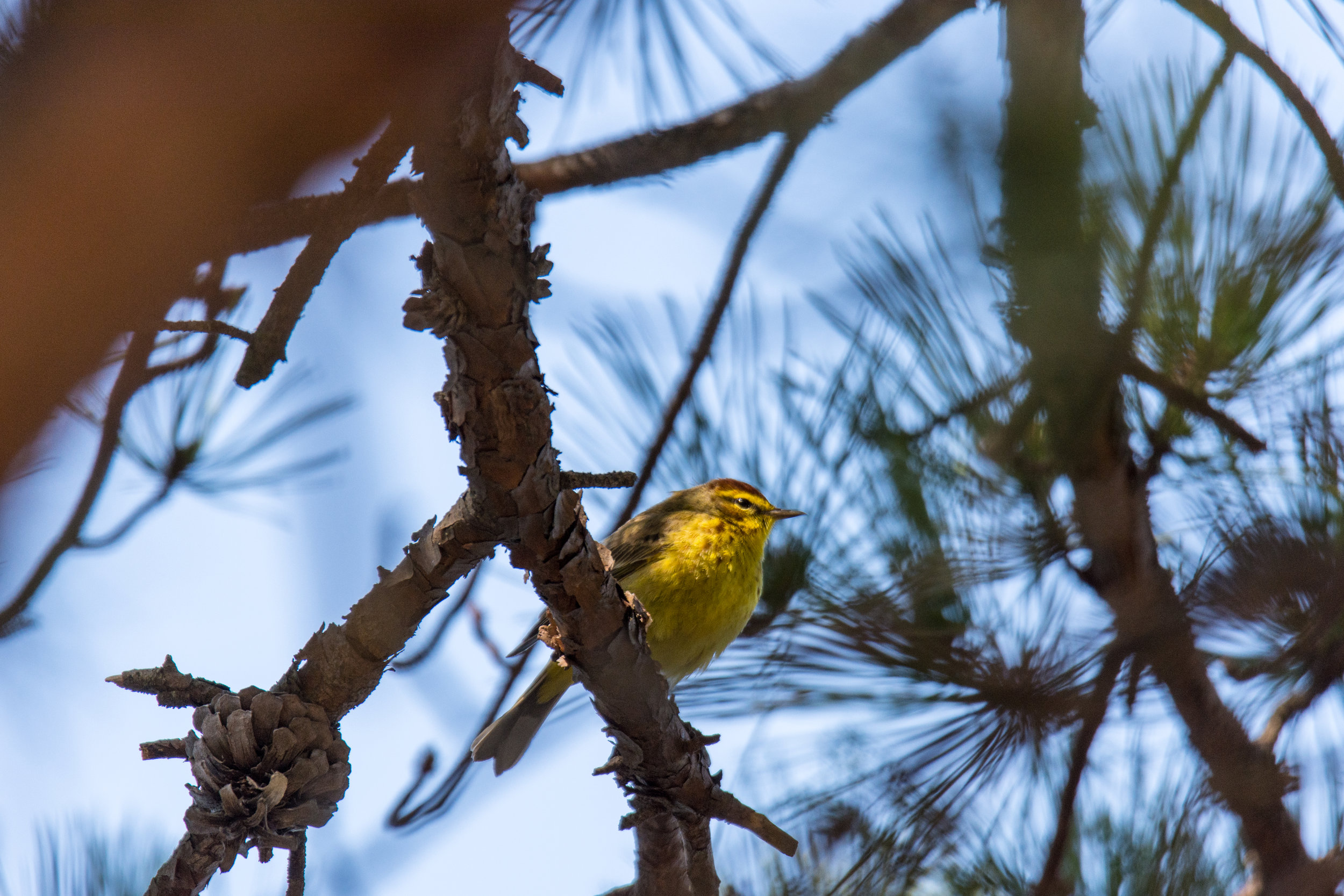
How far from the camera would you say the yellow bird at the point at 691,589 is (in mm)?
3715

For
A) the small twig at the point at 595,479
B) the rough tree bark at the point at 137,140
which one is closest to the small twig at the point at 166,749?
the small twig at the point at 595,479

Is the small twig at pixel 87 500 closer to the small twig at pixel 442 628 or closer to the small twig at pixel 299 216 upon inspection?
the small twig at pixel 299 216

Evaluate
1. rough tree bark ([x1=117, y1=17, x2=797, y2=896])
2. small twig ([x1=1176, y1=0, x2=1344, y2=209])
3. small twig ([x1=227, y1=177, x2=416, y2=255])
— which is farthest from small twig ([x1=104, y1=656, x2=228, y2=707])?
small twig ([x1=1176, y1=0, x2=1344, y2=209])

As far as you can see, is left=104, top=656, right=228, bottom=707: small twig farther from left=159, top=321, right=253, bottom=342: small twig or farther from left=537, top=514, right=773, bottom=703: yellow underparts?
left=537, top=514, right=773, bottom=703: yellow underparts

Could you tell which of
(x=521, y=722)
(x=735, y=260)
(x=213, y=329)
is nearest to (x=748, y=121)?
(x=735, y=260)

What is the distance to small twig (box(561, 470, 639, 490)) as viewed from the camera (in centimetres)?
Answer: 183

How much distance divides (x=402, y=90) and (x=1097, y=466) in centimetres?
218

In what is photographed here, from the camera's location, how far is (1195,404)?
2404 mm

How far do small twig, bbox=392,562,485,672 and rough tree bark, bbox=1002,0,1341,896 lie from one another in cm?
179

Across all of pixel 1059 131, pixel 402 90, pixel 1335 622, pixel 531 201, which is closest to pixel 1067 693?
pixel 1335 622

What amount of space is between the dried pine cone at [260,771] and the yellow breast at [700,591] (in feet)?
5.69

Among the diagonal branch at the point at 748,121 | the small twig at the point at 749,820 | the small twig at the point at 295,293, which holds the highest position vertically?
the diagonal branch at the point at 748,121

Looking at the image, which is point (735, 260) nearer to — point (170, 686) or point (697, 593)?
point (697, 593)

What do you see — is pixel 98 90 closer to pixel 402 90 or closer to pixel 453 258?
pixel 402 90
